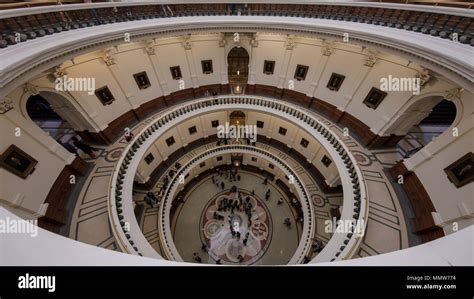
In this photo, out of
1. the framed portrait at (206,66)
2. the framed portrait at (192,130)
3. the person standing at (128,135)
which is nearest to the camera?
the person standing at (128,135)

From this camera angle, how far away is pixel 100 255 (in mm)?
2994

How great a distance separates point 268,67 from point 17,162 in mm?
13961

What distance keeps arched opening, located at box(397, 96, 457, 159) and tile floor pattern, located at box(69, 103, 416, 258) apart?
0.39 metres

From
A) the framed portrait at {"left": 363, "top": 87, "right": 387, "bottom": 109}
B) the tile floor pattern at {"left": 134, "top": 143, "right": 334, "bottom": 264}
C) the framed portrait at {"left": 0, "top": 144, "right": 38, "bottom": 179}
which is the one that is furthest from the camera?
the tile floor pattern at {"left": 134, "top": 143, "right": 334, "bottom": 264}

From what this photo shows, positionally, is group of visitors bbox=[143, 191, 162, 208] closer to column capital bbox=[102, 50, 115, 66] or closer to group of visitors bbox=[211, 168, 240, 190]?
group of visitors bbox=[211, 168, 240, 190]

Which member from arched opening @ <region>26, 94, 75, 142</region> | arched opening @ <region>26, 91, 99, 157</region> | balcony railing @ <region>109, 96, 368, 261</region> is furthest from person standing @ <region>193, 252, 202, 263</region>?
arched opening @ <region>26, 94, 75, 142</region>

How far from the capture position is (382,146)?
12.1 m

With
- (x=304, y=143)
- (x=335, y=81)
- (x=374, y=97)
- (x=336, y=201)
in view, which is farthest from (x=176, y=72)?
(x=336, y=201)

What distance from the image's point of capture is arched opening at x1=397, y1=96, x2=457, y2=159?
10.4m

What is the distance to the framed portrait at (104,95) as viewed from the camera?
12.0 metres

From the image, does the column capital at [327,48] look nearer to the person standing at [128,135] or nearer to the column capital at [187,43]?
the column capital at [187,43]

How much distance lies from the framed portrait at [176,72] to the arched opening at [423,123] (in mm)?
13230

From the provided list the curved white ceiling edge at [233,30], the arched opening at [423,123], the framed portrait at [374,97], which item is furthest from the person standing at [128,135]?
the arched opening at [423,123]

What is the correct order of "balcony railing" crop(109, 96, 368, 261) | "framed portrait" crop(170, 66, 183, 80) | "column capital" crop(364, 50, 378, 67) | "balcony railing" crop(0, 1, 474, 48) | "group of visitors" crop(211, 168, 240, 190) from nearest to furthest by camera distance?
"balcony railing" crop(0, 1, 474, 48), "balcony railing" crop(109, 96, 368, 261), "column capital" crop(364, 50, 378, 67), "framed portrait" crop(170, 66, 183, 80), "group of visitors" crop(211, 168, 240, 190)
